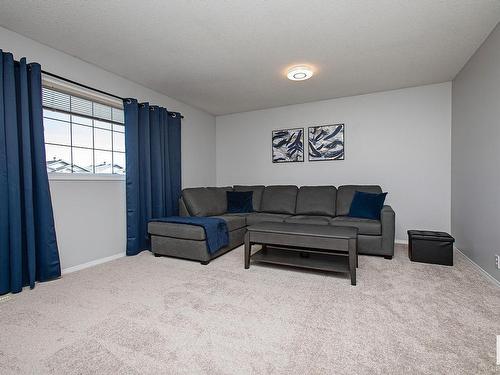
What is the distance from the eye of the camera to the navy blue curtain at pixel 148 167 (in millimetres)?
3289

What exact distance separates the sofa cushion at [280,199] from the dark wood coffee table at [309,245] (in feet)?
4.16

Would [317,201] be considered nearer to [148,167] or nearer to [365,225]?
[365,225]

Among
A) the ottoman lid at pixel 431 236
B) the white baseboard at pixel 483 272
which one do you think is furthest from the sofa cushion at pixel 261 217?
the white baseboard at pixel 483 272

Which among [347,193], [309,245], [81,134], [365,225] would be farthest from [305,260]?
[81,134]

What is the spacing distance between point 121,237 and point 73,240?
2.00 ft

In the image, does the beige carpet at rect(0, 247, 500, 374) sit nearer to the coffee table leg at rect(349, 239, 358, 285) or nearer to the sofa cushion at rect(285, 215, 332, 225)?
the coffee table leg at rect(349, 239, 358, 285)

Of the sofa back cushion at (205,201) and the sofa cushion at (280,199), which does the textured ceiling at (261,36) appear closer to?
the sofa back cushion at (205,201)

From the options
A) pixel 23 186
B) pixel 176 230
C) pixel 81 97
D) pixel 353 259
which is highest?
pixel 81 97


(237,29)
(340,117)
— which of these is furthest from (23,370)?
(340,117)

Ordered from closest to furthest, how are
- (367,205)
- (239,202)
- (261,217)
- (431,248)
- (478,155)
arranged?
1. (478,155)
2. (431,248)
3. (367,205)
4. (261,217)
5. (239,202)

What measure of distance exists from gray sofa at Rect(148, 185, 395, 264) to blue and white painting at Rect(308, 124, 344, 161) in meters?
0.60

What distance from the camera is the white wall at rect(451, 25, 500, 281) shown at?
90.4 inches

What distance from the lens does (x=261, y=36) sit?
7.87 ft

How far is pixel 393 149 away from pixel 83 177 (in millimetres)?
4350
